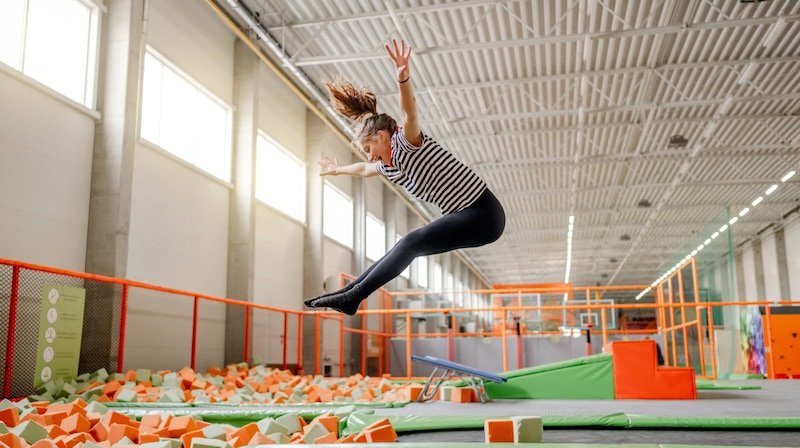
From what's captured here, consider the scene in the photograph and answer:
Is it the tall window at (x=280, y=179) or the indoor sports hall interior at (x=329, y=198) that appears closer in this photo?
the indoor sports hall interior at (x=329, y=198)

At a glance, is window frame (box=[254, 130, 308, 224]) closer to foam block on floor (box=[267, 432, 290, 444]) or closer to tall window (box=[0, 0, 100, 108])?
tall window (box=[0, 0, 100, 108])

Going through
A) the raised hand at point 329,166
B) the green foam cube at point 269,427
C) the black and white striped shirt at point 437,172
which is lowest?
the green foam cube at point 269,427

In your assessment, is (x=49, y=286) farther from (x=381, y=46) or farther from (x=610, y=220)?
(x=610, y=220)

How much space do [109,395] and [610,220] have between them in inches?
711

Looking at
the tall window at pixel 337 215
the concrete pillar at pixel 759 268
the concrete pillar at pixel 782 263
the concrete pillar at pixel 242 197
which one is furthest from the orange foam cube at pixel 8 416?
the concrete pillar at pixel 759 268

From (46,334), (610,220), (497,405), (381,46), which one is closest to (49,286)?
(46,334)

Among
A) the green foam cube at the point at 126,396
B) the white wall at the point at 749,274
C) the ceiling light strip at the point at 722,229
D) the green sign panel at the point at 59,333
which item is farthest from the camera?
the white wall at the point at 749,274

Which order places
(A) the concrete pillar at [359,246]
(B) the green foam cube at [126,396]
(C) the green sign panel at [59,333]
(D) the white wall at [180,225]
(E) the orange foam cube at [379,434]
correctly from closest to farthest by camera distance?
(E) the orange foam cube at [379,434]
(B) the green foam cube at [126,396]
(C) the green sign panel at [59,333]
(D) the white wall at [180,225]
(A) the concrete pillar at [359,246]

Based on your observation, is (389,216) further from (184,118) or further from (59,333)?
(59,333)

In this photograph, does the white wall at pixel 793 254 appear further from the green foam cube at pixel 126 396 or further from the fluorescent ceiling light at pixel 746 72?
the green foam cube at pixel 126 396

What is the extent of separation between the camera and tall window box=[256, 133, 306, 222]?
10.9 metres

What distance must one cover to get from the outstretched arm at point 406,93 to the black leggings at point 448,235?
0.38 metres

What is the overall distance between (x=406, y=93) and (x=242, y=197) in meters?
7.60

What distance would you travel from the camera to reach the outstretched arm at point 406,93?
8.76 ft
